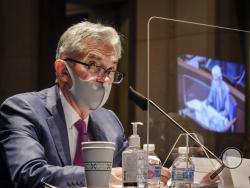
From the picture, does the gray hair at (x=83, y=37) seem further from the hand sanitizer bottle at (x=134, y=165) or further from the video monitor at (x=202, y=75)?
the video monitor at (x=202, y=75)

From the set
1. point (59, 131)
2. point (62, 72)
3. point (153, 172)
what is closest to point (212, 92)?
point (62, 72)

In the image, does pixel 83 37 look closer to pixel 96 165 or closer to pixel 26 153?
pixel 26 153

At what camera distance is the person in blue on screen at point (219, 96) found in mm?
3641

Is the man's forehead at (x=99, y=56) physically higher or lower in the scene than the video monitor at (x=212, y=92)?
higher

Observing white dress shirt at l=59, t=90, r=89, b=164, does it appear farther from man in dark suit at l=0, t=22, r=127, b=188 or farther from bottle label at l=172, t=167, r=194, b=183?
bottle label at l=172, t=167, r=194, b=183

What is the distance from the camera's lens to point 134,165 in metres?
1.70

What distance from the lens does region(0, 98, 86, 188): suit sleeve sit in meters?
1.80

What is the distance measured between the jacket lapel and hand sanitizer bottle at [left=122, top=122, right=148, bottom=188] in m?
0.38

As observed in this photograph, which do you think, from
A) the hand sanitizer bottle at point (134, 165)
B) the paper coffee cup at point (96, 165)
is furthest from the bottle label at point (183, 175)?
the paper coffee cup at point (96, 165)

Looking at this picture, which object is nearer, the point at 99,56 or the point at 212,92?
the point at 99,56

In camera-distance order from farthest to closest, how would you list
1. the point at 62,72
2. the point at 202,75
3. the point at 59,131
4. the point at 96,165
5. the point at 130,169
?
the point at 202,75
the point at 62,72
the point at 59,131
the point at 130,169
the point at 96,165

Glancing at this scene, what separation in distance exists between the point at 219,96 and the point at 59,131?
1889 mm

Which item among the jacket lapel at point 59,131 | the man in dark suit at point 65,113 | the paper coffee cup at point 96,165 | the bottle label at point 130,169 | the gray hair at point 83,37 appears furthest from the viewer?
the gray hair at point 83,37

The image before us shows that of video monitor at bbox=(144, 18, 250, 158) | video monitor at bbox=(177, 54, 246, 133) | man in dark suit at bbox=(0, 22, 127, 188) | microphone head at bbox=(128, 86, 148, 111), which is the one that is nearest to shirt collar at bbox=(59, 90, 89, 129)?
man in dark suit at bbox=(0, 22, 127, 188)
